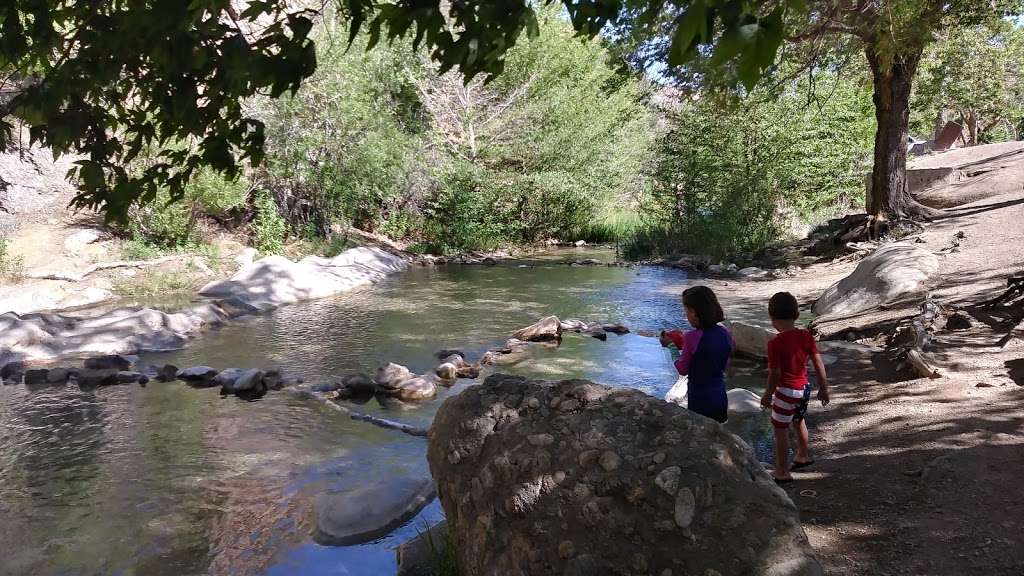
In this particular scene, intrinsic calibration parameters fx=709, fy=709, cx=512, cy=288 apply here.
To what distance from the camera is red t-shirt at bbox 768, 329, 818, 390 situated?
13.7ft

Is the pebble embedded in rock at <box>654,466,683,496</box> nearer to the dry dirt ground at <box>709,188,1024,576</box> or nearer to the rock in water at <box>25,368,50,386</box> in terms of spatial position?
the dry dirt ground at <box>709,188,1024,576</box>

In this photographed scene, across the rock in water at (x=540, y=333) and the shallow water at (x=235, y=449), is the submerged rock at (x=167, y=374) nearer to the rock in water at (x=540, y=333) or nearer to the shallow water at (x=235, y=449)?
the shallow water at (x=235, y=449)


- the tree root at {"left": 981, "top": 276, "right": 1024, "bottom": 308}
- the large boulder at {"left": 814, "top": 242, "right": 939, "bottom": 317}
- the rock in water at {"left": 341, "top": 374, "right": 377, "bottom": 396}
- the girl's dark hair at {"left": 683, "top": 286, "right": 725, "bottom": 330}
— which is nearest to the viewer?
the girl's dark hair at {"left": 683, "top": 286, "right": 725, "bottom": 330}

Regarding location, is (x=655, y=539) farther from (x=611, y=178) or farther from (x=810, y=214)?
(x=611, y=178)

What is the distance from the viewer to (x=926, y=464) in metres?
4.08

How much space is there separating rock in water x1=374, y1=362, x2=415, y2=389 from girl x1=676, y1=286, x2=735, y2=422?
4194mm

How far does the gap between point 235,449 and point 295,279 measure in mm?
9039

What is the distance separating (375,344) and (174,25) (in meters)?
7.90

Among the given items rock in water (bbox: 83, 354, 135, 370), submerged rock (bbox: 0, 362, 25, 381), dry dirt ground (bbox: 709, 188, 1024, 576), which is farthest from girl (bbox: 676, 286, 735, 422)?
submerged rock (bbox: 0, 362, 25, 381)

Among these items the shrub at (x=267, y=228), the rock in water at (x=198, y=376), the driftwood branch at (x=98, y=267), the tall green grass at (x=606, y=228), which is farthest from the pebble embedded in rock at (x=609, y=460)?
the tall green grass at (x=606, y=228)

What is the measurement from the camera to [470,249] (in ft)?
75.3

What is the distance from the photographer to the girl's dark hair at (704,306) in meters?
4.00

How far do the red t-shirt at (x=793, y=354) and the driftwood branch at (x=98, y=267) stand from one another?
13378 mm

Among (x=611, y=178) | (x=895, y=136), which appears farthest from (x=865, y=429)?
(x=611, y=178)
